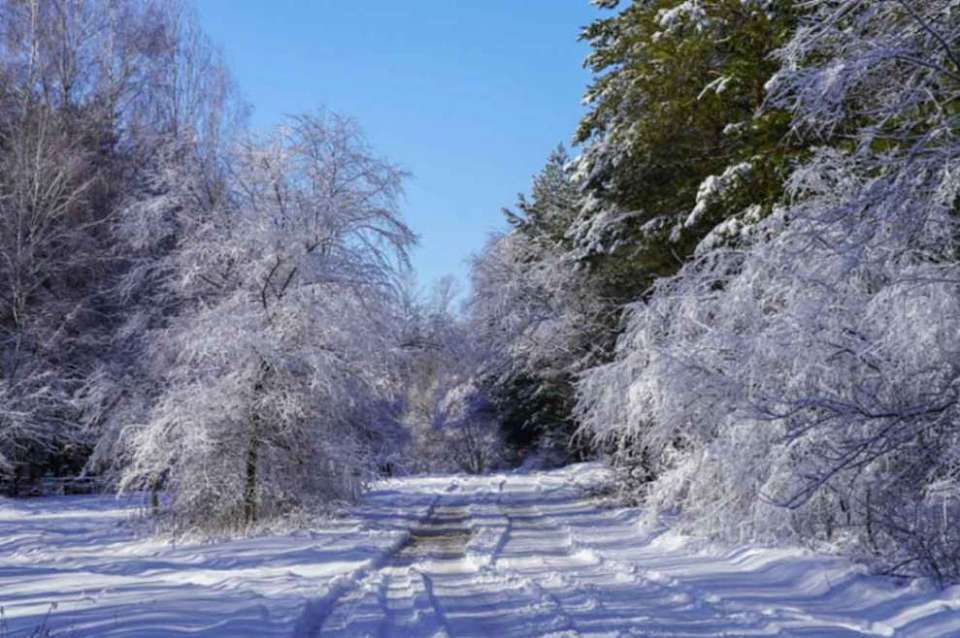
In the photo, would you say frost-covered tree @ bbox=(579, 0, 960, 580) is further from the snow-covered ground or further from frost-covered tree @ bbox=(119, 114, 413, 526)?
frost-covered tree @ bbox=(119, 114, 413, 526)

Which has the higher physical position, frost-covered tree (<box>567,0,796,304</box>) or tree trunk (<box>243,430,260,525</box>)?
frost-covered tree (<box>567,0,796,304</box>)

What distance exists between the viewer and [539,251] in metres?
31.6

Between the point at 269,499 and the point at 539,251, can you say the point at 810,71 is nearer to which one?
the point at 269,499

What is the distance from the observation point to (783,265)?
11023mm

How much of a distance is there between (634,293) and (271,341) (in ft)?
32.7

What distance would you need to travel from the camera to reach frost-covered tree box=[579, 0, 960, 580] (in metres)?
6.07

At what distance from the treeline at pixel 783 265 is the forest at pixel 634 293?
5 centimetres

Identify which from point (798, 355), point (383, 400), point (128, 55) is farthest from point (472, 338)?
point (798, 355)

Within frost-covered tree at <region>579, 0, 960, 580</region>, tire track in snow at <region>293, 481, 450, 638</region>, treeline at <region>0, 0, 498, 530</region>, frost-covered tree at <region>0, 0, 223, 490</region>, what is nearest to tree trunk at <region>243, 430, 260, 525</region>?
treeline at <region>0, 0, 498, 530</region>

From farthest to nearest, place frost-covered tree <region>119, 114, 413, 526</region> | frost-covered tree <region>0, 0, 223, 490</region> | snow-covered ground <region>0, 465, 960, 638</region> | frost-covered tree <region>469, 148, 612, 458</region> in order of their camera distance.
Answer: frost-covered tree <region>469, 148, 612, 458</region> → frost-covered tree <region>0, 0, 223, 490</region> → frost-covered tree <region>119, 114, 413, 526</region> → snow-covered ground <region>0, 465, 960, 638</region>

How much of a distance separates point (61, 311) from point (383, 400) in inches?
493

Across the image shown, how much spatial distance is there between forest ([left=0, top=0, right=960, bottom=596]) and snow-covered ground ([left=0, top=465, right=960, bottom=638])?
0.76 metres

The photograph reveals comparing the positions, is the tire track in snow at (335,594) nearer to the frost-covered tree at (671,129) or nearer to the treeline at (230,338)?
the treeline at (230,338)

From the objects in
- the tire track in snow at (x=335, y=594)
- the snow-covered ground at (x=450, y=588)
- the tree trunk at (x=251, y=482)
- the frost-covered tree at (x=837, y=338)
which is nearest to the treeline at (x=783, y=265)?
the frost-covered tree at (x=837, y=338)
